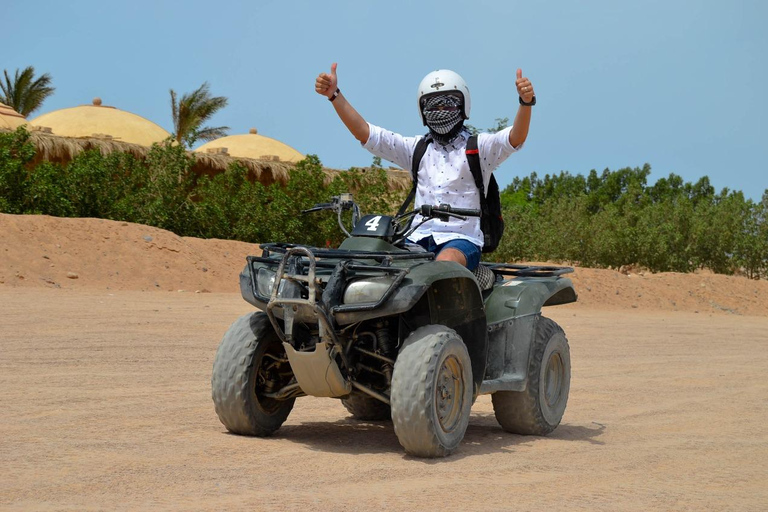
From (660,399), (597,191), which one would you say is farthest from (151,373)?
(597,191)

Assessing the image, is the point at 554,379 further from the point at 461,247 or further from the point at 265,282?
the point at 265,282

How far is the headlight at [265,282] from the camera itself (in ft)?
19.7

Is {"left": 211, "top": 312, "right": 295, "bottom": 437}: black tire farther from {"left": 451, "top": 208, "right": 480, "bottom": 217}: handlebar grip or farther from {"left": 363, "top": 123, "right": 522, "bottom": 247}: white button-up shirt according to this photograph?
{"left": 451, "top": 208, "right": 480, "bottom": 217}: handlebar grip

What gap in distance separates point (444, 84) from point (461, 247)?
3.69 feet

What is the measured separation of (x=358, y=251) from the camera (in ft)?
19.4

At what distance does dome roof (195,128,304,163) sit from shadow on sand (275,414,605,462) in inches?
1517

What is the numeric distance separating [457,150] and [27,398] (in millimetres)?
3481

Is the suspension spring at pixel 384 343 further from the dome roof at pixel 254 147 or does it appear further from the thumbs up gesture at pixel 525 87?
the dome roof at pixel 254 147

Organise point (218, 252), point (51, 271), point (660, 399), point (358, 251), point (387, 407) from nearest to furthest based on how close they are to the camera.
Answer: point (358, 251)
point (387, 407)
point (660, 399)
point (51, 271)
point (218, 252)

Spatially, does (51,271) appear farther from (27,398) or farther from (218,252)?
(27,398)

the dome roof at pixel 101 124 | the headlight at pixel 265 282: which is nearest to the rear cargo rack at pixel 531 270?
the headlight at pixel 265 282

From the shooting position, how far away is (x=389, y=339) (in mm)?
6121

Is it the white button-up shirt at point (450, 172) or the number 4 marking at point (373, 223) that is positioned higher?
the white button-up shirt at point (450, 172)

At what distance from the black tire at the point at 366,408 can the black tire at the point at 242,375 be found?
45.3 inches
